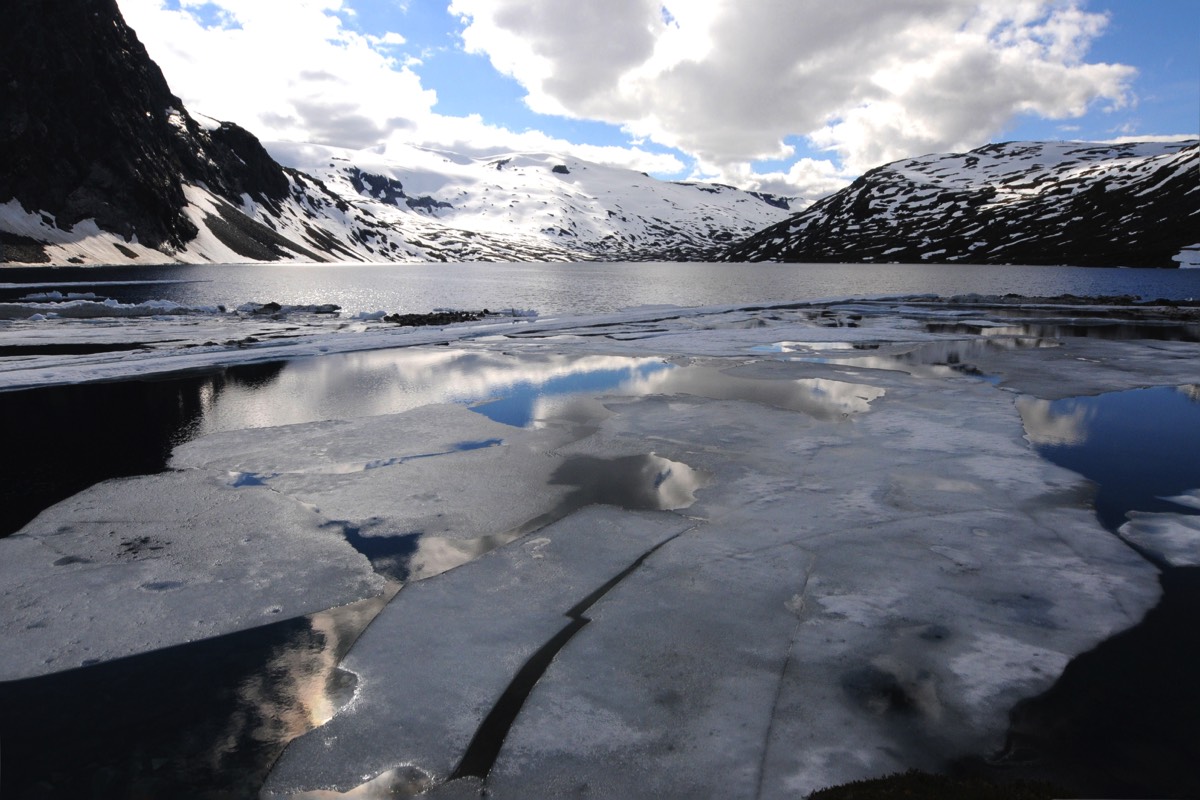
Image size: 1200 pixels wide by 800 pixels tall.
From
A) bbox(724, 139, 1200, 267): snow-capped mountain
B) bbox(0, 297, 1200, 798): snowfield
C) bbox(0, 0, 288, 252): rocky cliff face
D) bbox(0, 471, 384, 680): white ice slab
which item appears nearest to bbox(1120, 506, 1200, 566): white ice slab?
bbox(0, 297, 1200, 798): snowfield

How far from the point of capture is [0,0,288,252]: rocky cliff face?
112250 millimetres

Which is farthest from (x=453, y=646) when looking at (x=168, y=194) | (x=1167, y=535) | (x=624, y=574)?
(x=168, y=194)

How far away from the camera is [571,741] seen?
4.83 meters

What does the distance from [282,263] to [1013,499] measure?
17011 cm

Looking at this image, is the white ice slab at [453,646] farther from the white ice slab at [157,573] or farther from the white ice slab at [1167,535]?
the white ice slab at [1167,535]

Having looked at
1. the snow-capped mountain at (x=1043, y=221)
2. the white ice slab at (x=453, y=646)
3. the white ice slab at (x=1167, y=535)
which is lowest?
the white ice slab at (x=453, y=646)

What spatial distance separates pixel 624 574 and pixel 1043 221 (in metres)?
173

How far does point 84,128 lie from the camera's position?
400ft

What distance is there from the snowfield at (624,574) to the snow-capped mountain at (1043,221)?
129 m

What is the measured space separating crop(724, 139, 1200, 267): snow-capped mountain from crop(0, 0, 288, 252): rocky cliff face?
5980 inches

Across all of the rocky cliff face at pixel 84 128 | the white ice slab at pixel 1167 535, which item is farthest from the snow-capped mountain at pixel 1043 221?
the rocky cliff face at pixel 84 128

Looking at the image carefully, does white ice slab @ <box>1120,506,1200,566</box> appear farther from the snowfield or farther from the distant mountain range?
the distant mountain range

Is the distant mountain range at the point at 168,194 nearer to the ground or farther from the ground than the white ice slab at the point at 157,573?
farther from the ground

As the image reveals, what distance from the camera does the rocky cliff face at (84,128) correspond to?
112 metres
